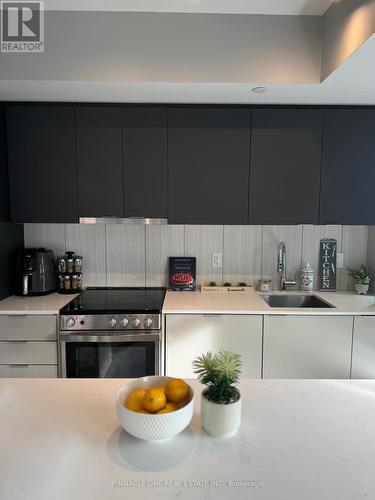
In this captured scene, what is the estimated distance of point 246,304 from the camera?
232 cm

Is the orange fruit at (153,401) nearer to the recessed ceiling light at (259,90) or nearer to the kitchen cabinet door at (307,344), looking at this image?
the kitchen cabinet door at (307,344)

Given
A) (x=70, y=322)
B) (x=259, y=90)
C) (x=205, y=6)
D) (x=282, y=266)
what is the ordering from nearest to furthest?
1. (x=205, y=6)
2. (x=259, y=90)
3. (x=70, y=322)
4. (x=282, y=266)

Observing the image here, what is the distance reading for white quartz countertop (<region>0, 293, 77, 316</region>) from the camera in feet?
7.04

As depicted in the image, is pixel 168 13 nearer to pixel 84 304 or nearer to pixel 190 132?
pixel 190 132

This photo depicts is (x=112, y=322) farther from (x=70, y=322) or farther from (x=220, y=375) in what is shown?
(x=220, y=375)

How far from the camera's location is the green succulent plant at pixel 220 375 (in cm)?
89

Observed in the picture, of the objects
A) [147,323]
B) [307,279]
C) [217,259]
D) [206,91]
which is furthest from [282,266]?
[206,91]

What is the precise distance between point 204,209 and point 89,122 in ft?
3.35

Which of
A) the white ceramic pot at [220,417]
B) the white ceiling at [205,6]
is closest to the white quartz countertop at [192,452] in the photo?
the white ceramic pot at [220,417]

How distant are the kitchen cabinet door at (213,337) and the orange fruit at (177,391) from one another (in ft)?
4.14

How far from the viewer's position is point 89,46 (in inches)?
73.4

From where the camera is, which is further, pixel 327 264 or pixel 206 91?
pixel 327 264

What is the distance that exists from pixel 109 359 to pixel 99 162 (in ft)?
4.51

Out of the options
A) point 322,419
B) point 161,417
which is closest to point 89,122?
point 161,417
